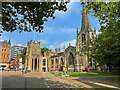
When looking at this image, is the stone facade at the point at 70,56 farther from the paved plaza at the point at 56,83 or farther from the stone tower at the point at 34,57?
the paved plaza at the point at 56,83

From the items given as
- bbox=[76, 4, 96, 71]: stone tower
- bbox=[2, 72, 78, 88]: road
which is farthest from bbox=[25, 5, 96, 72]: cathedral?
bbox=[2, 72, 78, 88]: road

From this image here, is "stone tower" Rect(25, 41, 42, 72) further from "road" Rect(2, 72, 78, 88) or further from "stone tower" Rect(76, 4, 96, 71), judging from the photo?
"road" Rect(2, 72, 78, 88)

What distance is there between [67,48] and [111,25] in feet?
274

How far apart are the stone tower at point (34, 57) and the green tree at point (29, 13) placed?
60469 millimetres

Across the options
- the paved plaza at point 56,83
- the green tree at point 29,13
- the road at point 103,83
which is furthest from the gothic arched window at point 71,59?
the green tree at point 29,13

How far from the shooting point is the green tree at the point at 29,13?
12.8 metres

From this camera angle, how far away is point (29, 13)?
13.5 m

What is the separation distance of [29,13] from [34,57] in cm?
6465

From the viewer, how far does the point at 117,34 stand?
2359cm

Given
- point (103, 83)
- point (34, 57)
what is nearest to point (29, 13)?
point (103, 83)

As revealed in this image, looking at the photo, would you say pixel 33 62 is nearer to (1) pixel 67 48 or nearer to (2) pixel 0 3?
(1) pixel 67 48

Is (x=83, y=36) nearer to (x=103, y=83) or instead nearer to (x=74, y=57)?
(x=74, y=57)

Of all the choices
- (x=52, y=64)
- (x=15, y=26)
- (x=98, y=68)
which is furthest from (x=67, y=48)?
(x=15, y=26)

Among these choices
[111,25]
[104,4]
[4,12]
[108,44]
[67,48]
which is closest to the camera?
[4,12]
